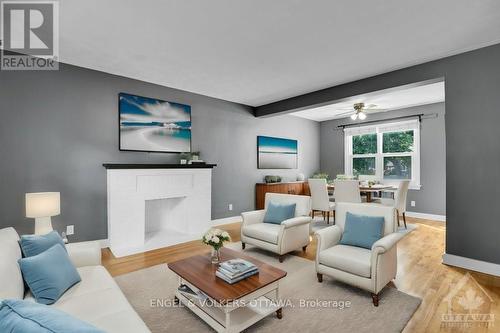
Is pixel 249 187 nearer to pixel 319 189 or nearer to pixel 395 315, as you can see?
pixel 319 189

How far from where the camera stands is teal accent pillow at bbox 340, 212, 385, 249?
2535mm

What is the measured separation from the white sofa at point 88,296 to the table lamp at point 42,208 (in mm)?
925

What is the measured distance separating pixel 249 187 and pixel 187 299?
147 inches

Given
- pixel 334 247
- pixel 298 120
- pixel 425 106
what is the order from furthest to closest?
pixel 298 120 → pixel 425 106 → pixel 334 247

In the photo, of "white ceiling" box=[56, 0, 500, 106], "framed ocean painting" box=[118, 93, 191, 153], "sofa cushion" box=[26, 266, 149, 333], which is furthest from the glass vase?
"framed ocean painting" box=[118, 93, 191, 153]

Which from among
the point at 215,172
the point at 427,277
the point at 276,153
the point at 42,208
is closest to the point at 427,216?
the point at 427,277

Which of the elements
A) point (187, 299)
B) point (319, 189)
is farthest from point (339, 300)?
point (319, 189)

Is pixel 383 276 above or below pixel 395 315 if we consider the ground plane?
above

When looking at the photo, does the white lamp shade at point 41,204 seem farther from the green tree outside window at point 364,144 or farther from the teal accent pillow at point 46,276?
the green tree outside window at point 364,144

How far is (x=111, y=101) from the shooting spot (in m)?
3.88

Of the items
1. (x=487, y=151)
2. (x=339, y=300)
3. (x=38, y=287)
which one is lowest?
(x=339, y=300)

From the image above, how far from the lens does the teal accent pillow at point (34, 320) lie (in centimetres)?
69

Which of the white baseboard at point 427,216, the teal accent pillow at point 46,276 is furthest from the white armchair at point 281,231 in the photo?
the white baseboard at point 427,216

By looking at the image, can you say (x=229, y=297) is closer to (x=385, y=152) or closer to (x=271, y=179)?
(x=271, y=179)
